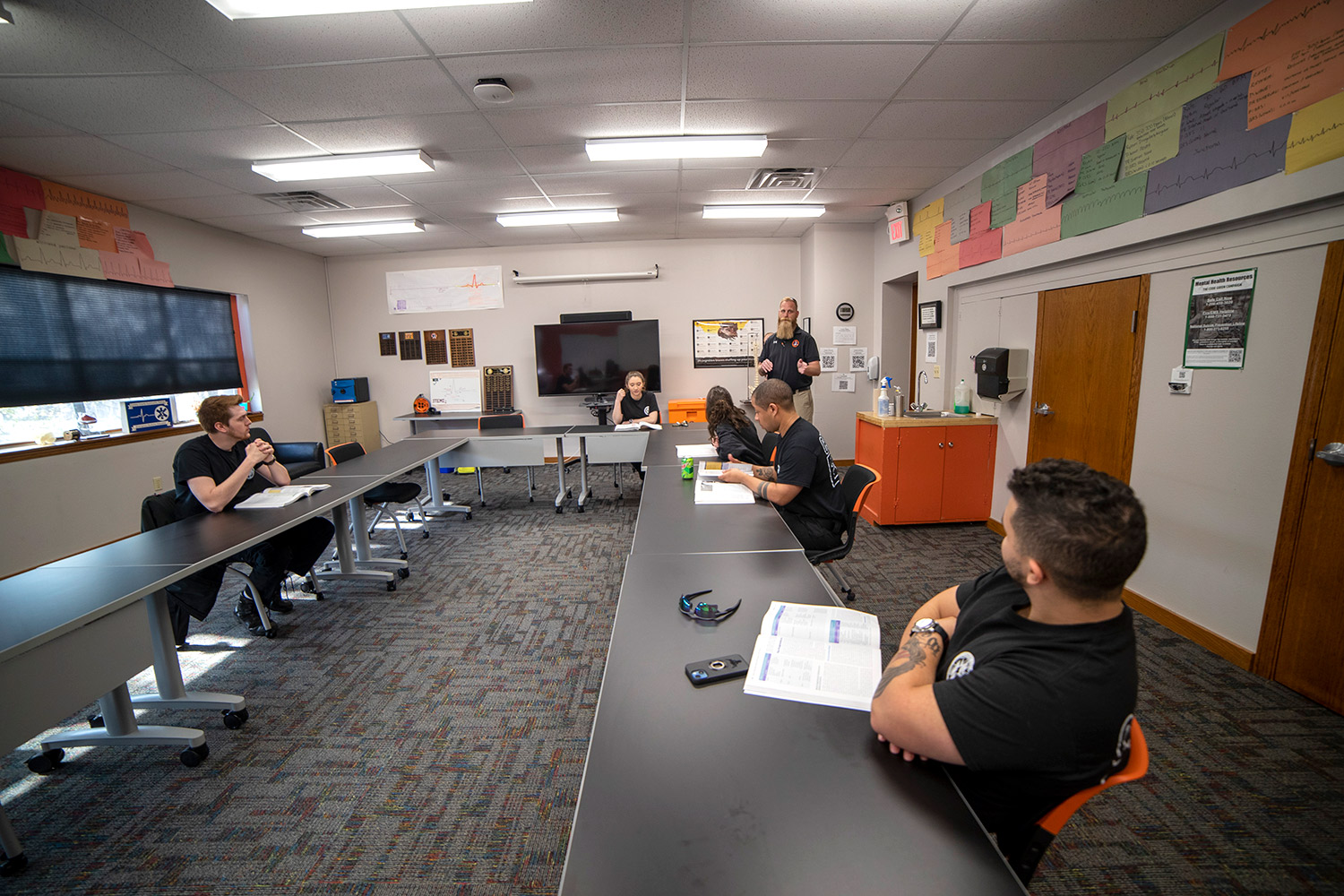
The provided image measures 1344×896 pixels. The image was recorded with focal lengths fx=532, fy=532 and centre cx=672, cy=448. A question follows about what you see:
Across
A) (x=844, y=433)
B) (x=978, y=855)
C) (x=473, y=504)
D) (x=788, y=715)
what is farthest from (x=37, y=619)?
(x=844, y=433)

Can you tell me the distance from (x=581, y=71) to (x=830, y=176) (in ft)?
8.11

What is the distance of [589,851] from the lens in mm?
777

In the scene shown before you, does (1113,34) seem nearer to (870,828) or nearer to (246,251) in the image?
(870,828)

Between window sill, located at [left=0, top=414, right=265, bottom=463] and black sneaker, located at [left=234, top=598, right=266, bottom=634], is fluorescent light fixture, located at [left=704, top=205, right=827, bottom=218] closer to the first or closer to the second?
black sneaker, located at [left=234, top=598, right=266, bottom=634]

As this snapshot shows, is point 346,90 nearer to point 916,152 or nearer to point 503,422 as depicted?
point 503,422

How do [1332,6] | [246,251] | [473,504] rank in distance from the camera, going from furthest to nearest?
[246,251]
[473,504]
[1332,6]

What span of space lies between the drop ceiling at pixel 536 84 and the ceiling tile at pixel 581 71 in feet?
0.04

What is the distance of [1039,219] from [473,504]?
5.13 m

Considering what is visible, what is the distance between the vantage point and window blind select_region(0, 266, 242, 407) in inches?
148

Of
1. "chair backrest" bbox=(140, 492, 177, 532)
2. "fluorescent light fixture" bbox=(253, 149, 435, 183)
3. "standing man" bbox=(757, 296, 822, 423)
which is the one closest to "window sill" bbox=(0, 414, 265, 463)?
"chair backrest" bbox=(140, 492, 177, 532)

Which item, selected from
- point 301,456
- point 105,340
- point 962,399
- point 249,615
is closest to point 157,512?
point 249,615

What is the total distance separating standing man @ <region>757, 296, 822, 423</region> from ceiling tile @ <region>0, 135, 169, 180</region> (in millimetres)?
4783

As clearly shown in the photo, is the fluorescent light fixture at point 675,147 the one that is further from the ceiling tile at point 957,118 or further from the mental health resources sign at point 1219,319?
the mental health resources sign at point 1219,319

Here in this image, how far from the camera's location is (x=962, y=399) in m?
4.24
